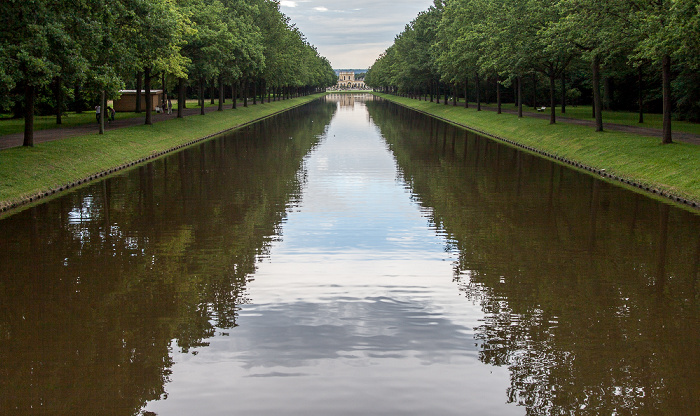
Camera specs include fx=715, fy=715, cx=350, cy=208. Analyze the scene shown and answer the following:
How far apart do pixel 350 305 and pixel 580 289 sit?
3860 mm

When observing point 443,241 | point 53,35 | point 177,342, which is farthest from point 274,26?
point 177,342

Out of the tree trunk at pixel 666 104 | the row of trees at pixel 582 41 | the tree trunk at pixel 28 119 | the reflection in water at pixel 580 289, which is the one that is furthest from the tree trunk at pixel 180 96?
the tree trunk at pixel 666 104

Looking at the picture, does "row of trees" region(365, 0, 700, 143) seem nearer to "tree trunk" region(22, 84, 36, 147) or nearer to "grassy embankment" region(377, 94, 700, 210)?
"grassy embankment" region(377, 94, 700, 210)

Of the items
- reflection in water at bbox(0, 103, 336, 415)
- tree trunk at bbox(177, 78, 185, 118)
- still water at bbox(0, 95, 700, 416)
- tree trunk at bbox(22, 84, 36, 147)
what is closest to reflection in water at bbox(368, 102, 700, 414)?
still water at bbox(0, 95, 700, 416)

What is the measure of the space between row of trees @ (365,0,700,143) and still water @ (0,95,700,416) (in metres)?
9.19

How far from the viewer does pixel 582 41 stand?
1399 inches

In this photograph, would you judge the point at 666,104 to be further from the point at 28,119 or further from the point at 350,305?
the point at 28,119

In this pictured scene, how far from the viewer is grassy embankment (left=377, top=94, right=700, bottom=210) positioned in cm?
2311

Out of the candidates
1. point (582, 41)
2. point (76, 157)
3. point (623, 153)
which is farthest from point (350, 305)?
point (582, 41)

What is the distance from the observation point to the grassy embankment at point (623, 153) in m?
23.1

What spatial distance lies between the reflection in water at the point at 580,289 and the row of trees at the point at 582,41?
7514 millimetres

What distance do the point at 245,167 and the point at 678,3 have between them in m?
17.0

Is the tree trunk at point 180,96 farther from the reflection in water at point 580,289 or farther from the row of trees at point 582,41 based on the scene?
the reflection in water at point 580,289

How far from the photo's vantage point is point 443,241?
614 inches
